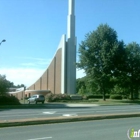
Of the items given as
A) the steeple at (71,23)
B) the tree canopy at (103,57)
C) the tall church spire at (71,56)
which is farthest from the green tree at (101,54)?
the steeple at (71,23)

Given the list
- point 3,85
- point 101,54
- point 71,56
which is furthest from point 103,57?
point 71,56

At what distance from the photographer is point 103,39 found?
149 feet

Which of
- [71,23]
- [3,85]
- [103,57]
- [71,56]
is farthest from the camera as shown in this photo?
[71,23]

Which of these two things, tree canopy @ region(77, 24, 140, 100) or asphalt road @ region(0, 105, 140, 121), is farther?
tree canopy @ region(77, 24, 140, 100)

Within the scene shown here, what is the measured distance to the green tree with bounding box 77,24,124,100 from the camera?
4409 cm

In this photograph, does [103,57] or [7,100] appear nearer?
[7,100]

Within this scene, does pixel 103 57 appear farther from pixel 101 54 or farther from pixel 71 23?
pixel 71 23

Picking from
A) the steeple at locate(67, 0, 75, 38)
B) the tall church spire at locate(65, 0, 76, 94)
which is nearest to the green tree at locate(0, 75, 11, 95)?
the tall church spire at locate(65, 0, 76, 94)

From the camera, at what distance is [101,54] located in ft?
146

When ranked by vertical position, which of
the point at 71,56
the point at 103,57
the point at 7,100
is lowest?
the point at 7,100

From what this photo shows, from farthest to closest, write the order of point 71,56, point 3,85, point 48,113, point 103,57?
point 71,56 < point 103,57 < point 3,85 < point 48,113

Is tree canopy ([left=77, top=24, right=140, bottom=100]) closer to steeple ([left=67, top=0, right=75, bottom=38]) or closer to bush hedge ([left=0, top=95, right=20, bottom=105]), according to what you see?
bush hedge ([left=0, top=95, right=20, bottom=105])

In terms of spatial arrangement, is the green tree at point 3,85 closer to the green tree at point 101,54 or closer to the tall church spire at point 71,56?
the green tree at point 101,54

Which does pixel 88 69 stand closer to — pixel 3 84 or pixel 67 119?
pixel 3 84
